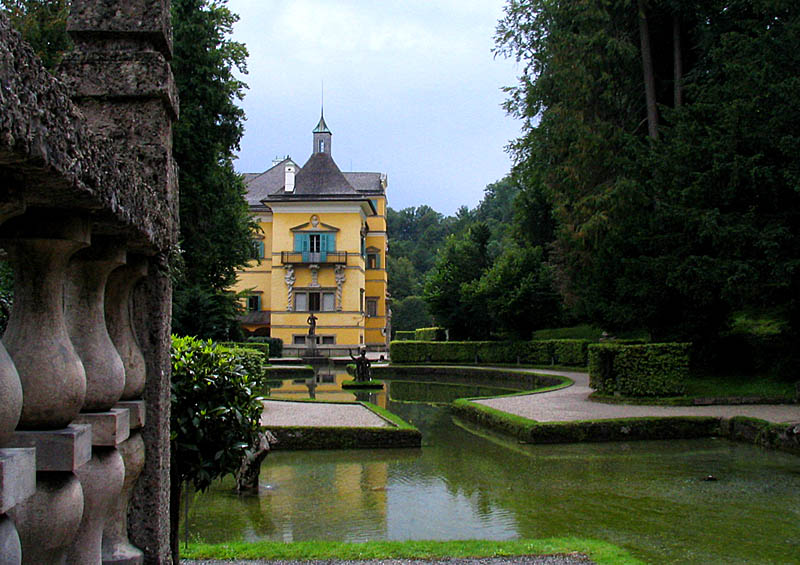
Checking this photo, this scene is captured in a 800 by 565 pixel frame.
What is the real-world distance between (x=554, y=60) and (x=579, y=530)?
18.8 m

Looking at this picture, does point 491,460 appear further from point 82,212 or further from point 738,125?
point 738,125

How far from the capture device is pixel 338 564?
17.1 ft

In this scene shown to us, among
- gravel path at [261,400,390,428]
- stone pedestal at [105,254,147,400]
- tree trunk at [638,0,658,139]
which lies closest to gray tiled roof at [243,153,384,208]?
tree trunk at [638,0,658,139]

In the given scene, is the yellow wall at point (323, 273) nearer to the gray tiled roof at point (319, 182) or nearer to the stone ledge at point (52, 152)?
the gray tiled roof at point (319, 182)

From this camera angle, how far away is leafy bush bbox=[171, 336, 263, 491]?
13.6 feet

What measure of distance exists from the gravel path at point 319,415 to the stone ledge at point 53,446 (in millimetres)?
10695

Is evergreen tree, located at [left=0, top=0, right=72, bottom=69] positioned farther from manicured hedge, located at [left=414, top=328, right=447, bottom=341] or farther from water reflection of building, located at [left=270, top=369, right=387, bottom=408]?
manicured hedge, located at [left=414, top=328, right=447, bottom=341]

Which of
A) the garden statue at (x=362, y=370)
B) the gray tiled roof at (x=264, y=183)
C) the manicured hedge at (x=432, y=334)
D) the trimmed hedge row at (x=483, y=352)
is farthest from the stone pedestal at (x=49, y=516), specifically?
the gray tiled roof at (x=264, y=183)

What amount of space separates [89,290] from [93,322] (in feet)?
0.34

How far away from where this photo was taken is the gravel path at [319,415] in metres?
13.0

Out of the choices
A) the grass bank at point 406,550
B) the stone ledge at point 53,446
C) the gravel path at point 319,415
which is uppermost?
the stone ledge at point 53,446

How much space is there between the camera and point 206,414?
4254 millimetres

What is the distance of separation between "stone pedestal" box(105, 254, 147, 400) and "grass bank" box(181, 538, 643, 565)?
128 inches

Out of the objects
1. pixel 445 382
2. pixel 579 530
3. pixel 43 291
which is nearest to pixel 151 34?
pixel 43 291
